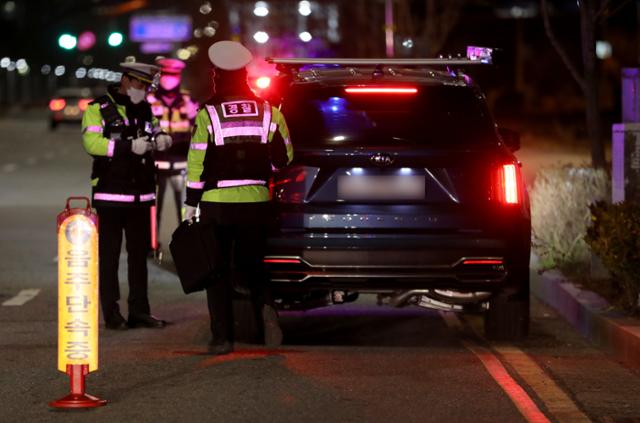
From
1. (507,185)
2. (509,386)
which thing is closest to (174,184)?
(507,185)

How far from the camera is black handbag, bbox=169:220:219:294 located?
9.11m

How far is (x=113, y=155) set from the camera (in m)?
10.2

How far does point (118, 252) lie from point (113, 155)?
0.71 metres

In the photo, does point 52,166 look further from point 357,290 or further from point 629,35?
point 629,35

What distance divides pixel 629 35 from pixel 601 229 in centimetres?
5246

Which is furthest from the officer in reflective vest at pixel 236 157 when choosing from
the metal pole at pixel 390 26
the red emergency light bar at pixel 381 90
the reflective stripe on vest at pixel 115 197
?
the metal pole at pixel 390 26

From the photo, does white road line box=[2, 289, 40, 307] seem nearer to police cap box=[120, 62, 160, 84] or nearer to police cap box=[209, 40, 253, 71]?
police cap box=[120, 62, 160, 84]

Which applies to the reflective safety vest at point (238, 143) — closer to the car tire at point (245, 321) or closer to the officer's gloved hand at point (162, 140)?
the car tire at point (245, 321)

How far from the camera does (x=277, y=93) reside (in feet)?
32.3

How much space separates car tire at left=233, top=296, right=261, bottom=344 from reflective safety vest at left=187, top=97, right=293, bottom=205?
2.77 ft

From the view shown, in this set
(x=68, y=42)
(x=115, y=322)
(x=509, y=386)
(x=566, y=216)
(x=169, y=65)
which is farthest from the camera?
(x=68, y=42)

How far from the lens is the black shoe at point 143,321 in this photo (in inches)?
415

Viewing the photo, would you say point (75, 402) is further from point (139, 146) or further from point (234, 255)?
point (139, 146)

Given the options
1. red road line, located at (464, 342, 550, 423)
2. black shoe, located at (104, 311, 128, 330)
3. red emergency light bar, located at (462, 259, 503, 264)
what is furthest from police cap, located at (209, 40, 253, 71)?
red road line, located at (464, 342, 550, 423)
